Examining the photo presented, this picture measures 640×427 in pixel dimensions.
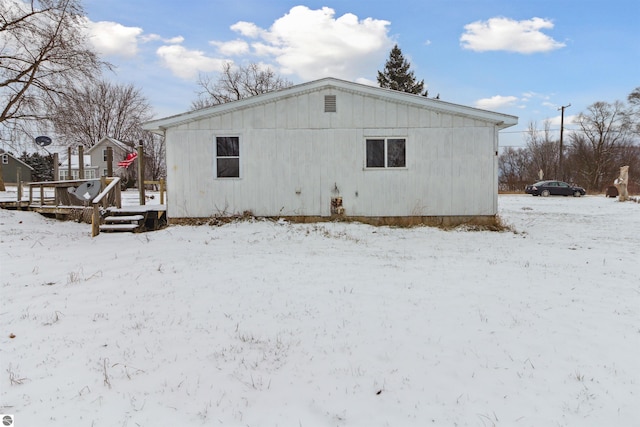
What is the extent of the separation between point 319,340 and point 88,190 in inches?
404

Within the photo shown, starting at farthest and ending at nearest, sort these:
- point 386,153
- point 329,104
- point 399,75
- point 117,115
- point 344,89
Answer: point 117,115, point 399,75, point 386,153, point 329,104, point 344,89

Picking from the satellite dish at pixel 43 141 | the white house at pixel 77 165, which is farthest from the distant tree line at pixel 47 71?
the white house at pixel 77 165

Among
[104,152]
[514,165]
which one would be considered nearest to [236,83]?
[104,152]

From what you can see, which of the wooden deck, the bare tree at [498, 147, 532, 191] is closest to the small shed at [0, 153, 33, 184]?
the wooden deck

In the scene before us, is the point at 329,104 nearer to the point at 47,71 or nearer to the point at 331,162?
the point at 331,162

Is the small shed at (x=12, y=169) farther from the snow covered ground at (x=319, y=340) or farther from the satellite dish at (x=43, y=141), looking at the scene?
the snow covered ground at (x=319, y=340)

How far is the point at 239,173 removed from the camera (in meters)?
10.7

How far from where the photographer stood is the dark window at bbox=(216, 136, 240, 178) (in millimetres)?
10648

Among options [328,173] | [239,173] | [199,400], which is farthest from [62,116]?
[199,400]

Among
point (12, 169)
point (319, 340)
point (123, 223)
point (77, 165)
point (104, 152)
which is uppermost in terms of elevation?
point (104, 152)

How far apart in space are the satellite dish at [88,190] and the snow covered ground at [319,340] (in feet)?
14.0

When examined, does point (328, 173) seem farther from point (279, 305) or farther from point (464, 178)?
point (279, 305)

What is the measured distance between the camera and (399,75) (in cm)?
3769

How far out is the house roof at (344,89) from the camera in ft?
33.6
